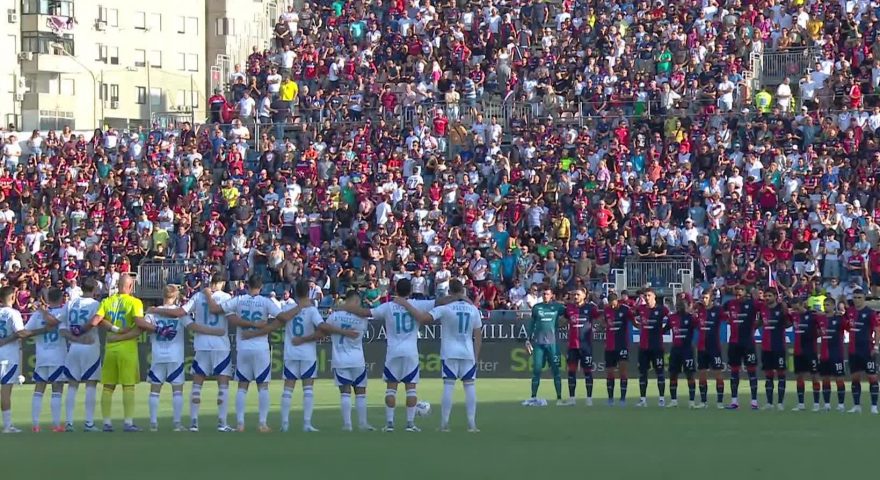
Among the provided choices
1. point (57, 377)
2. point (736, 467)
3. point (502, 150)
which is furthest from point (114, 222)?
point (736, 467)

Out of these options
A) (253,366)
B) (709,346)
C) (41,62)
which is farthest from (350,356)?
(41,62)

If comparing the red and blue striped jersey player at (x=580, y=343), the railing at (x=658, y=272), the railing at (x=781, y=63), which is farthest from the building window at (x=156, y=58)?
the red and blue striped jersey player at (x=580, y=343)

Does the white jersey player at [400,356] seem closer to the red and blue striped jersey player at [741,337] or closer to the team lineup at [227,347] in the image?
the team lineup at [227,347]

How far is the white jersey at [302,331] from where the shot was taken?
2333 cm

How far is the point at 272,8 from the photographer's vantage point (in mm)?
63031

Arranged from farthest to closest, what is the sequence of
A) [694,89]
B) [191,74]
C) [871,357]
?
[191,74] < [694,89] < [871,357]

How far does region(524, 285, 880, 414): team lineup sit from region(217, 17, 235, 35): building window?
135ft

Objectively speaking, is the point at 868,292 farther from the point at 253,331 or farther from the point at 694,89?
the point at 253,331

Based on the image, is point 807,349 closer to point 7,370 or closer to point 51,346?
point 51,346

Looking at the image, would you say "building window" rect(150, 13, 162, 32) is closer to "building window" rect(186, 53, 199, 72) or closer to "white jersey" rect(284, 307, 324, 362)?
"building window" rect(186, 53, 199, 72)

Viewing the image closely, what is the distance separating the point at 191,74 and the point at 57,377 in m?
47.2

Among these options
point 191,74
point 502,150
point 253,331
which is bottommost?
point 253,331

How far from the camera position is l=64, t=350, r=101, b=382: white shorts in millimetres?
23938

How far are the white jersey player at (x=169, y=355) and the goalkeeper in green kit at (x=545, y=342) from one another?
708 cm
